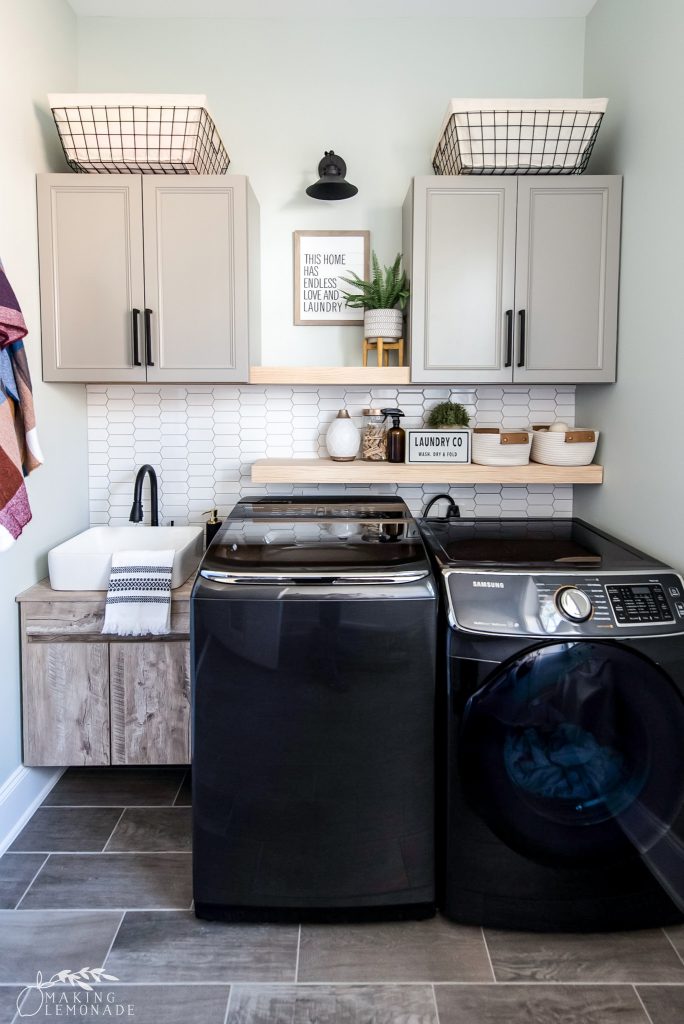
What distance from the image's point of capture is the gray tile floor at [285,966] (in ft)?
5.22

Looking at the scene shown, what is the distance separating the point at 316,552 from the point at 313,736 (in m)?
0.48

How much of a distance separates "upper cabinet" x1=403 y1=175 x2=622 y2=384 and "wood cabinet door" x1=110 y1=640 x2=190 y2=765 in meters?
1.31

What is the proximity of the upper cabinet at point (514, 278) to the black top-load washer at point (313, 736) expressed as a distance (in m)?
0.94

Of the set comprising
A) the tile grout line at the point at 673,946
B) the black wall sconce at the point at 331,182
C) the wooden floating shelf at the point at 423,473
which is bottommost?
the tile grout line at the point at 673,946

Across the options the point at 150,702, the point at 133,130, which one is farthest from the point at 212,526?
the point at 133,130

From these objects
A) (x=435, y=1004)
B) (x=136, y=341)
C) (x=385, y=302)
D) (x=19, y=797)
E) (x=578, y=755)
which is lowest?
(x=435, y=1004)

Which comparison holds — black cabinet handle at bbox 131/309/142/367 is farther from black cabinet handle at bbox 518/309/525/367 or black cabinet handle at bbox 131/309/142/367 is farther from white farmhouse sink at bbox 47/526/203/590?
black cabinet handle at bbox 518/309/525/367

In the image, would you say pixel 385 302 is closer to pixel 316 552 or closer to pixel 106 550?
pixel 316 552

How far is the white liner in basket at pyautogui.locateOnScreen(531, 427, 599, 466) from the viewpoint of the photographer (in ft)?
8.21

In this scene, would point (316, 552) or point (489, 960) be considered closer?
point (489, 960)

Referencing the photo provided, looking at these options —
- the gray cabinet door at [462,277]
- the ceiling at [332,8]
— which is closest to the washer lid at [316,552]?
the gray cabinet door at [462,277]

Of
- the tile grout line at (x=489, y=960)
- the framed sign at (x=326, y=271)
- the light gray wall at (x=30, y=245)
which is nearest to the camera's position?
the tile grout line at (x=489, y=960)

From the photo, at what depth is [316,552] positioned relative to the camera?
1.90 metres

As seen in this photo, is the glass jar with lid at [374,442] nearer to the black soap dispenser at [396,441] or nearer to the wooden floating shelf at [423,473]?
the black soap dispenser at [396,441]
